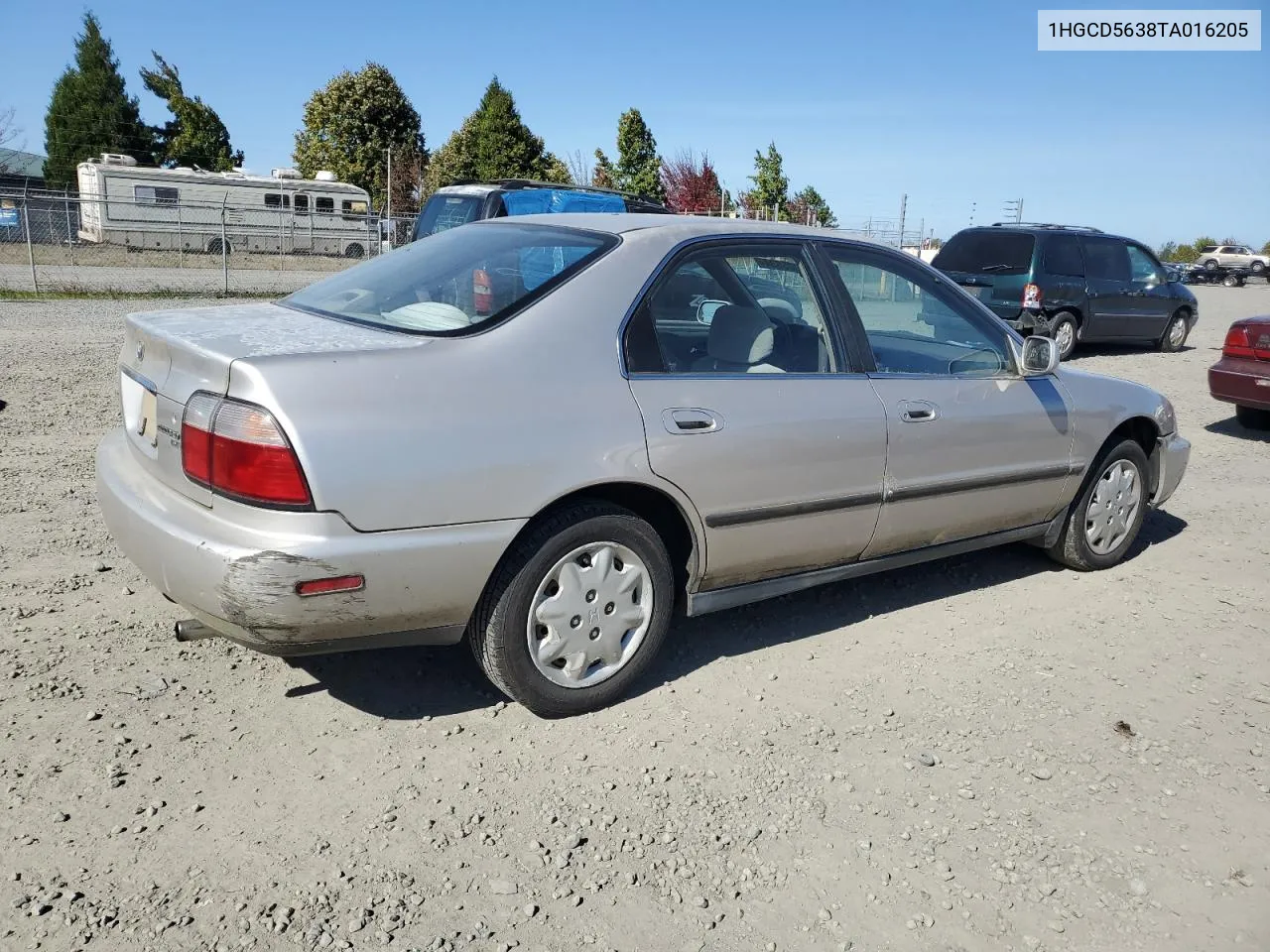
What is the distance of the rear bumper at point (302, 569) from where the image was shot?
2748 mm

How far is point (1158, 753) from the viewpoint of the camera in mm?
3379

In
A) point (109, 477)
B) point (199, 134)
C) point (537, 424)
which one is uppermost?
point (199, 134)

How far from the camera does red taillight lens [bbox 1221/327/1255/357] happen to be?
28.8 feet

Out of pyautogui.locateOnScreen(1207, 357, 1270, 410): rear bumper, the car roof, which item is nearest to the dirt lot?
the car roof

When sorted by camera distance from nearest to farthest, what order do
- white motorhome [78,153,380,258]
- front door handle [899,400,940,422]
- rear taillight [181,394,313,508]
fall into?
1. rear taillight [181,394,313,508]
2. front door handle [899,400,940,422]
3. white motorhome [78,153,380,258]

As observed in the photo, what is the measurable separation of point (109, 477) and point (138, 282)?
1884 cm

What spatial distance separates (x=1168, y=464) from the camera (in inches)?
207

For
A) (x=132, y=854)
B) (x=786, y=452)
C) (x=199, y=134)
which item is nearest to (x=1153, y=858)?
(x=786, y=452)

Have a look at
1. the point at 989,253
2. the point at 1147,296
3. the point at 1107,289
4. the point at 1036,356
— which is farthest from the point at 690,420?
the point at 1147,296

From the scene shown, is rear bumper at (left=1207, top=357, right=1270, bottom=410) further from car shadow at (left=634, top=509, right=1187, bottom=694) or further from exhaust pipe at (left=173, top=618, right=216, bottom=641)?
exhaust pipe at (left=173, top=618, right=216, bottom=641)

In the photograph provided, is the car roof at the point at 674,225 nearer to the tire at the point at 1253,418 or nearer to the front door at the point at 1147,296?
the tire at the point at 1253,418

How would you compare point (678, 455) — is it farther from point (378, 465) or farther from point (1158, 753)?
point (1158, 753)

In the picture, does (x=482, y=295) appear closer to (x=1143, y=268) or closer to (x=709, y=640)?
(x=709, y=640)

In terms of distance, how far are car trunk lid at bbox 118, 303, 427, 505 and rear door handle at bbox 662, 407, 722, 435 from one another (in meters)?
0.82
